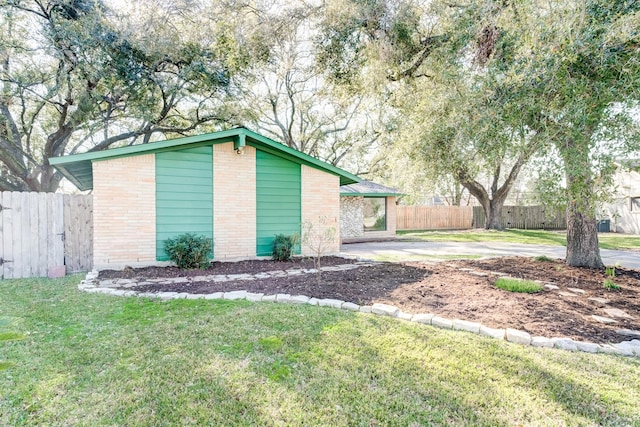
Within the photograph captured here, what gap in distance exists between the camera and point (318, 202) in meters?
9.24

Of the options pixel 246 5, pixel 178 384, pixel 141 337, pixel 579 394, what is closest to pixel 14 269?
pixel 141 337

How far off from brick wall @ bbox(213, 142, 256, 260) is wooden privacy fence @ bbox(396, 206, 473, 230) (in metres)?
15.6

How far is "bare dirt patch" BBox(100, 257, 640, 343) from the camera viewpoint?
4.06 m

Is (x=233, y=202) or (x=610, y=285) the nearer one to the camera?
(x=610, y=285)

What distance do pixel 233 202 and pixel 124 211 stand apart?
232cm

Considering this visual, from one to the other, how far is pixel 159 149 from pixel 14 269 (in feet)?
11.6

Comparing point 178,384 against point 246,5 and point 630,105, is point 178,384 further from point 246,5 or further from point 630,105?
point 246,5

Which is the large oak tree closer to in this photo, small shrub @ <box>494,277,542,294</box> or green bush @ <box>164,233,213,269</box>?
green bush @ <box>164,233,213,269</box>

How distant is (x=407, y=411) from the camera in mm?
2299

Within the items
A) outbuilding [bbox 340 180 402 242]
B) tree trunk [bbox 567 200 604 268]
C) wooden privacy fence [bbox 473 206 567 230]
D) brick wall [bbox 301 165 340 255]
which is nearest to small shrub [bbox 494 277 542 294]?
tree trunk [bbox 567 200 604 268]

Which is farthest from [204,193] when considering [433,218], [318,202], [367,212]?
[433,218]

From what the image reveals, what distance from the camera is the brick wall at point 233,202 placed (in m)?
8.02

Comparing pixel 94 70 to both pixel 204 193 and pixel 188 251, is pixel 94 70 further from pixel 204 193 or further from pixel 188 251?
pixel 188 251

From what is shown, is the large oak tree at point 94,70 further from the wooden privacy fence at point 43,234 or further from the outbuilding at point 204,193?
the wooden privacy fence at point 43,234
